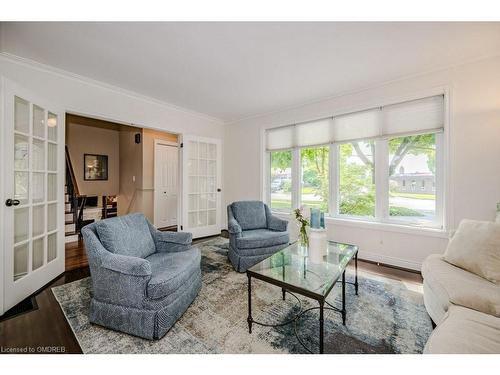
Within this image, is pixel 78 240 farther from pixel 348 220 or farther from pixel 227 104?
pixel 348 220

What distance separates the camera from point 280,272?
1705 mm

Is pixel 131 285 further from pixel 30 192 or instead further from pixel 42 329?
pixel 30 192

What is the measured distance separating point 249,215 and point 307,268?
160 centimetres

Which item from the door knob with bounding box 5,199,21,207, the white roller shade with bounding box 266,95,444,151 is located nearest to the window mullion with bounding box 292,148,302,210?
the white roller shade with bounding box 266,95,444,151

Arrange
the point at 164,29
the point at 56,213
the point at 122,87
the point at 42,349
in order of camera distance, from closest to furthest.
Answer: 1. the point at 42,349
2. the point at 164,29
3. the point at 56,213
4. the point at 122,87

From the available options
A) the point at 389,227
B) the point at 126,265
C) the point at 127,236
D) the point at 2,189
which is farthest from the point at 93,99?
the point at 389,227

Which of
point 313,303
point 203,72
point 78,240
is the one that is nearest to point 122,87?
point 203,72

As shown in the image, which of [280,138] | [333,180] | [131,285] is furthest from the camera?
[280,138]

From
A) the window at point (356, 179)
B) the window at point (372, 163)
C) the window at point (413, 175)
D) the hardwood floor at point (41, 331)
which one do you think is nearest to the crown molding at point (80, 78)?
the window at point (372, 163)

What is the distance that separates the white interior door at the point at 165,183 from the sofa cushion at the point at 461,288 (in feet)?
16.0

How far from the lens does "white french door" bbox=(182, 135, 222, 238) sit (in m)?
4.20

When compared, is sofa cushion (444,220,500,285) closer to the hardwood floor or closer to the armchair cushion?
the armchair cushion

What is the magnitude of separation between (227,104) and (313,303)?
3328 mm

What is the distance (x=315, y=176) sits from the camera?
3.77 meters
